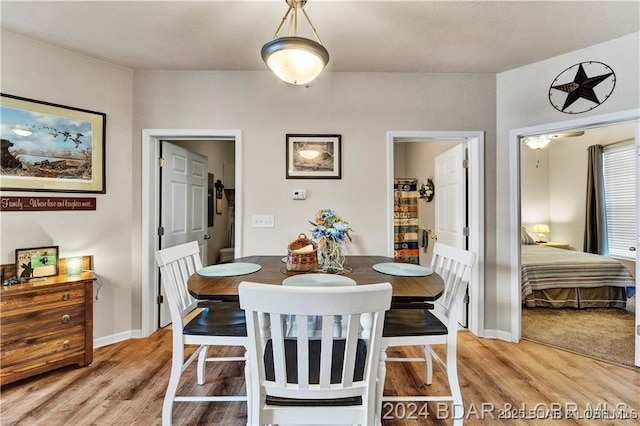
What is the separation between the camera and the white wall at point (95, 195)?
2248 mm

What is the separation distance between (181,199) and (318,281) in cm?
227

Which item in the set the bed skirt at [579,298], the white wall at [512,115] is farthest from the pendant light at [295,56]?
the bed skirt at [579,298]

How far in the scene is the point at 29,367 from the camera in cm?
202

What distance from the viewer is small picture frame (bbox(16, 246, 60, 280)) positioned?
216 centimetres

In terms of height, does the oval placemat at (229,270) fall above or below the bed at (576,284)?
above

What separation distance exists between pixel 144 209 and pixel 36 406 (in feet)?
5.17

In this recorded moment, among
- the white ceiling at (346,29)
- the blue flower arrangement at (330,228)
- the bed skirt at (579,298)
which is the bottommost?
the bed skirt at (579,298)

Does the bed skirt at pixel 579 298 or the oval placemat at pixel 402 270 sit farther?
the bed skirt at pixel 579 298

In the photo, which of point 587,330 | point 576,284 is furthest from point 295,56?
point 576,284

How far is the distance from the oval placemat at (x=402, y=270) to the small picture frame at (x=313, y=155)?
115cm

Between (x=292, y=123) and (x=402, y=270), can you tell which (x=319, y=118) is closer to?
(x=292, y=123)

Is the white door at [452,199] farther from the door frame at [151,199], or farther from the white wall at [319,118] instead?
the door frame at [151,199]

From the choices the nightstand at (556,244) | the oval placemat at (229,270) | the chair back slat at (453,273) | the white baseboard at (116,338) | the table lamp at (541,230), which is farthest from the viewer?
the table lamp at (541,230)

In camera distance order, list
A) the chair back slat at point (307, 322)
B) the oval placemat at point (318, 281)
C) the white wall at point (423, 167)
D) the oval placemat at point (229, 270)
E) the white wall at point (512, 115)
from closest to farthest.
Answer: the chair back slat at point (307, 322)
the oval placemat at point (318, 281)
the oval placemat at point (229, 270)
the white wall at point (512, 115)
the white wall at point (423, 167)
